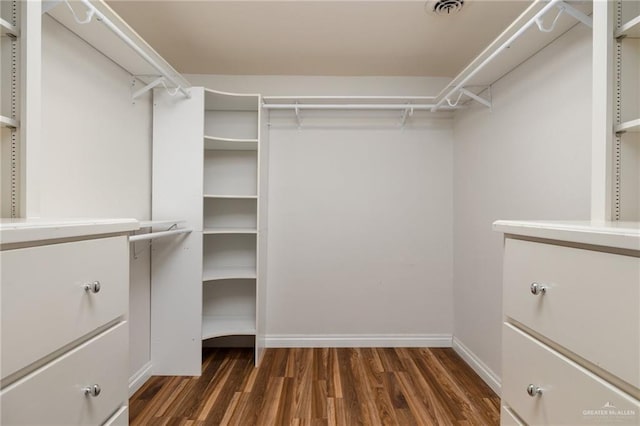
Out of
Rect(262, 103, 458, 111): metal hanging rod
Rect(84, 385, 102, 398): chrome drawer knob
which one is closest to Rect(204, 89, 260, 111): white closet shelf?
Rect(262, 103, 458, 111): metal hanging rod

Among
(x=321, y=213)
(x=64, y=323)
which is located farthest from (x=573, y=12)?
(x=64, y=323)

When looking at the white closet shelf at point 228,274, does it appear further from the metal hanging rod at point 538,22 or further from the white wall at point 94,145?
the metal hanging rod at point 538,22

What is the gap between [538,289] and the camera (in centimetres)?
73

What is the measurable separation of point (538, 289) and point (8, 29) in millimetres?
1752

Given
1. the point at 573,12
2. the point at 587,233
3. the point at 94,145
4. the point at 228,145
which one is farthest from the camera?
the point at 228,145

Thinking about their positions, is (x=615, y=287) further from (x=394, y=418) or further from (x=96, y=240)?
(x=394, y=418)

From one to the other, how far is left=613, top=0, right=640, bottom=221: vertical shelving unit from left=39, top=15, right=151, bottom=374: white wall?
→ 6.73 ft

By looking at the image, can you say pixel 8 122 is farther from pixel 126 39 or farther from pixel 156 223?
pixel 156 223

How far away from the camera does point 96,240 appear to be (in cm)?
79

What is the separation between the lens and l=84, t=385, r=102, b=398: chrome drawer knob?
2.49 feet

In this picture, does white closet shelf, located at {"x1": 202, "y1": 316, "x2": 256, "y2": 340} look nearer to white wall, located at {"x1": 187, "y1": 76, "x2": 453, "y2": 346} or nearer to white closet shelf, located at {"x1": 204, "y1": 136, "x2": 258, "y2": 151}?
white wall, located at {"x1": 187, "y1": 76, "x2": 453, "y2": 346}

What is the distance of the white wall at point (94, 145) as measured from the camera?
1.33 m

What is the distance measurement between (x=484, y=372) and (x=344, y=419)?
1.06 meters

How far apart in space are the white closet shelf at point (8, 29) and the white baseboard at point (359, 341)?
2322 millimetres
